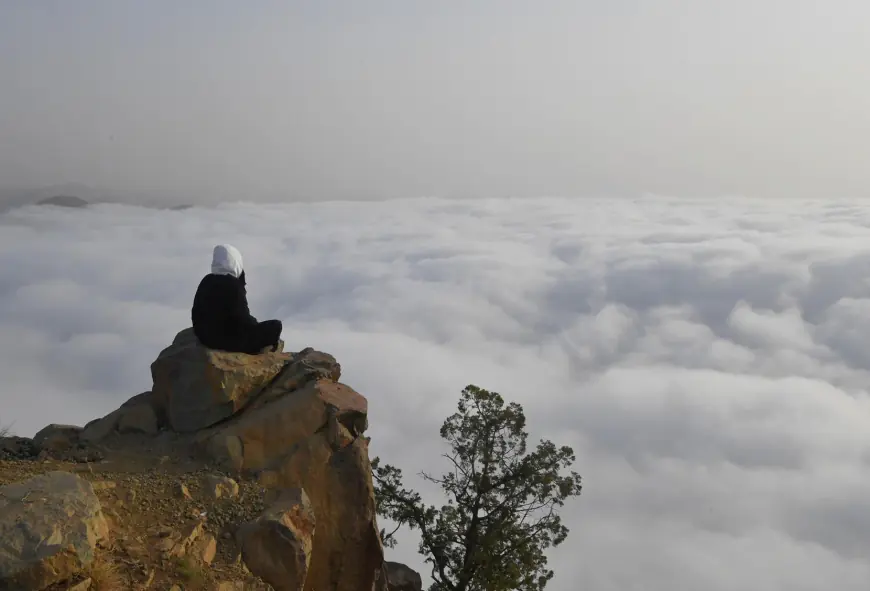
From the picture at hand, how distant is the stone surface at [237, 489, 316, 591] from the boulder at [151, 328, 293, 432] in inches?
97.3

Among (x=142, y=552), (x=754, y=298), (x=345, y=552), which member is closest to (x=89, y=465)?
(x=142, y=552)

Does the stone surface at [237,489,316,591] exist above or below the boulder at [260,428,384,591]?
below

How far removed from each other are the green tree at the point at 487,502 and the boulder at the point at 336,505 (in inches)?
248

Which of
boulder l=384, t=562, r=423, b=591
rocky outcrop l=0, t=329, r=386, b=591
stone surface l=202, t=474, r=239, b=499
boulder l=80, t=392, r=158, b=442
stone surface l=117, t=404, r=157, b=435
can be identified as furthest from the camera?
boulder l=384, t=562, r=423, b=591

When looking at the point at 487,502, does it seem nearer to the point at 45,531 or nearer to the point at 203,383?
the point at 203,383

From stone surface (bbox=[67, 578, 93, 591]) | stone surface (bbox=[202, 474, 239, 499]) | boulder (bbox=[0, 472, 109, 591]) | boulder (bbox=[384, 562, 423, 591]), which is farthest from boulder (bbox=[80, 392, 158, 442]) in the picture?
boulder (bbox=[384, 562, 423, 591])

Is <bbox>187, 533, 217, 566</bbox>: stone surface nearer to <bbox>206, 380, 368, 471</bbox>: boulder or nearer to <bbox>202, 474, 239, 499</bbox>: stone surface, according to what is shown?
<bbox>202, 474, 239, 499</bbox>: stone surface

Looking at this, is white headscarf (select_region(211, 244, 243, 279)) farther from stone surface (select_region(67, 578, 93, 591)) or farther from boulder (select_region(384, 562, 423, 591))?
boulder (select_region(384, 562, 423, 591))

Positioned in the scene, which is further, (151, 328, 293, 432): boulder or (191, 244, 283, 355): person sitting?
(191, 244, 283, 355): person sitting

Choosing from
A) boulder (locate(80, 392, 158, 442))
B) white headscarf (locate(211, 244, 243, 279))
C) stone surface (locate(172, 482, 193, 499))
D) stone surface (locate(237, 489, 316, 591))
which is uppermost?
white headscarf (locate(211, 244, 243, 279))

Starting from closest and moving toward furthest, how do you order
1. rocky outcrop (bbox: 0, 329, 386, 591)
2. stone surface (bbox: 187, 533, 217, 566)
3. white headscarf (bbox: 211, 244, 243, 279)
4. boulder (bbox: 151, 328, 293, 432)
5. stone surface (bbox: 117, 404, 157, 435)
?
1. stone surface (bbox: 187, 533, 217, 566)
2. rocky outcrop (bbox: 0, 329, 386, 591)
3. boulder (bbox: 151, 328, 293, 432)
4. stone surface (bbox: 117, 404, 157, 435)
5. white headscarf (bbox: 211, 244, 243, 279)

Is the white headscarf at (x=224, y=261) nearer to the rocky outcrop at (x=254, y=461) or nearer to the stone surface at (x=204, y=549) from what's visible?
the rocky outcrop at (x=254, y=461)

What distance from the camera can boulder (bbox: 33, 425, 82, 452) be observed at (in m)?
9.63

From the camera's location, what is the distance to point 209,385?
32.3ft
